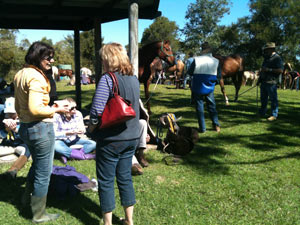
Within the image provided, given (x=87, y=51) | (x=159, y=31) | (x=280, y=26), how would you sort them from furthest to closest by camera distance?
(x=159, y=31), (x=280, y=26), (x=87, y=51)

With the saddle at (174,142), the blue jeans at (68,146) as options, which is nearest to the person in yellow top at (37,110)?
the blue jeans at (68,146)

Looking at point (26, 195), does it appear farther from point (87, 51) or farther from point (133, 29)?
point (87, 51)

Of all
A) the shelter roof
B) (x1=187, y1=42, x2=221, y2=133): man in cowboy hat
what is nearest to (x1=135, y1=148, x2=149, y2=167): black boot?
(x1=187, y1=42, x2=221, y2=133): man in cowboy hat

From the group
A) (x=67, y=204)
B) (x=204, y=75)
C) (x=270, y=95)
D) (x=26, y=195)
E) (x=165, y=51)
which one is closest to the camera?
(x=26, y=195)

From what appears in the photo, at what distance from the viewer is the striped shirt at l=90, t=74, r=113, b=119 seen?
2330 mm

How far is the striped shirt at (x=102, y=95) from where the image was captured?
7.64 ft

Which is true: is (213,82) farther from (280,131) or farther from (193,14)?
(193,14)

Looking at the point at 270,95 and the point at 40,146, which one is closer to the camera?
the point at 40,146

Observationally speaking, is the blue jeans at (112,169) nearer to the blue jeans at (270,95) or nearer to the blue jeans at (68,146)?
the blue jeans at (68,146)

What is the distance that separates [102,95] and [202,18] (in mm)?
63995

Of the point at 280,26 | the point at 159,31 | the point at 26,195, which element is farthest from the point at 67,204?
the point at 159,31

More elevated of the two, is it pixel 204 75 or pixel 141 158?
Answer: pixel 204 75

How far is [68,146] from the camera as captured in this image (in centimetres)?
491

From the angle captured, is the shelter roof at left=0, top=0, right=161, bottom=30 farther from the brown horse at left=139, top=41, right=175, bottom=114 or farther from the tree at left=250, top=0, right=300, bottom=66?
the tree at left=250, top=0, right=300, bottom=66
